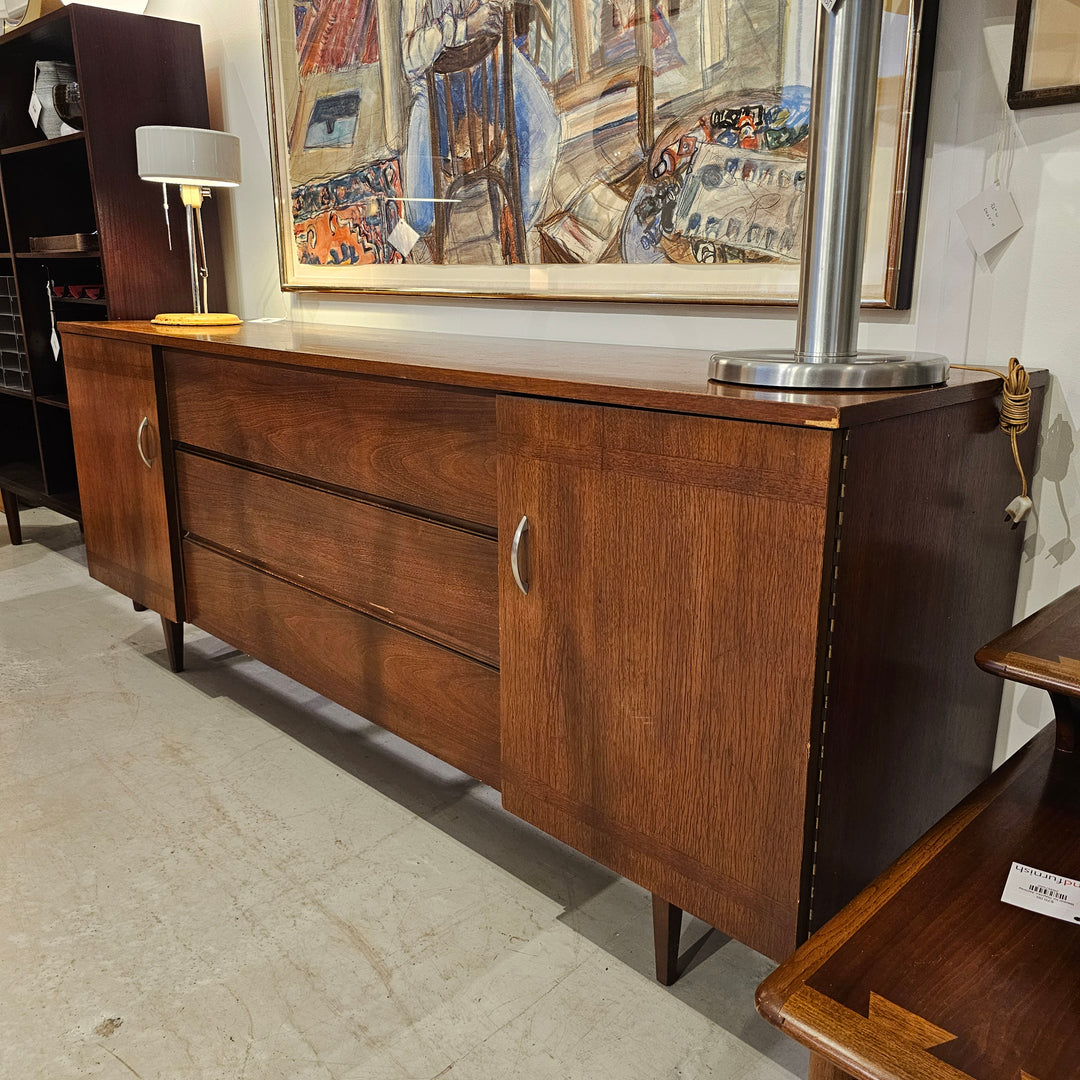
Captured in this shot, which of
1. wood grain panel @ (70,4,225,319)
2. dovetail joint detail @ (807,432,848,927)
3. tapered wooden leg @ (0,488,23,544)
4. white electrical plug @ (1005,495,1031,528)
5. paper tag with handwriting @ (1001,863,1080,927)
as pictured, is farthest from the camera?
tapered wooden leg @ (0,488,23,544)

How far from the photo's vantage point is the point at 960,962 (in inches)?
27.8

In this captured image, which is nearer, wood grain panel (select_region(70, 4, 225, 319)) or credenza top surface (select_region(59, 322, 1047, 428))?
credenza top surface (select_region(59, 322, 1047, 428))

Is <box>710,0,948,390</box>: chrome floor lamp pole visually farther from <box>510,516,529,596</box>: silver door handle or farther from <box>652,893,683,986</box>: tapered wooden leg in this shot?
<box>652,893,683,986</box>: tapered wooden leg

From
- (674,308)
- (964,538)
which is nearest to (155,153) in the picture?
(674,308)

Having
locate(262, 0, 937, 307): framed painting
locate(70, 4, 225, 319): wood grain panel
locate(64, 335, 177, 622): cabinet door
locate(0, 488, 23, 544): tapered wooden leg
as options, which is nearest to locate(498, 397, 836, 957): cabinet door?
locate(262, 0, 937, 307): framed painting

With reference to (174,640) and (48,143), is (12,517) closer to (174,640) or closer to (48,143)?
(48,143)

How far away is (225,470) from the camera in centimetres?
195

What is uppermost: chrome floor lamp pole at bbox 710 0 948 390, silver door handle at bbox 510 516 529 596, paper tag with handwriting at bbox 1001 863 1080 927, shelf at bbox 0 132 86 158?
shelf at bbox 0 132 86 158

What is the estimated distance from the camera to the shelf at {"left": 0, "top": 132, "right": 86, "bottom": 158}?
2.66 meters

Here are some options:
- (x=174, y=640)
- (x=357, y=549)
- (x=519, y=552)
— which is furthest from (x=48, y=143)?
(x=519, y=552)

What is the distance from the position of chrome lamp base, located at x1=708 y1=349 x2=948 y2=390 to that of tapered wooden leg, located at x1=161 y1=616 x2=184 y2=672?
1.69 metres

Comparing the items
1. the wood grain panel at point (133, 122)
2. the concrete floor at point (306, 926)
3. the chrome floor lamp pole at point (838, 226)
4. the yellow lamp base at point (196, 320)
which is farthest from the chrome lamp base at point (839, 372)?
the wood grain panel at point (133, 122)

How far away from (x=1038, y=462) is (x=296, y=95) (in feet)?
6.63

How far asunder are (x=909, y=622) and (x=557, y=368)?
0.58 m
